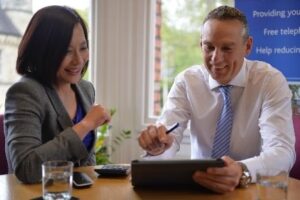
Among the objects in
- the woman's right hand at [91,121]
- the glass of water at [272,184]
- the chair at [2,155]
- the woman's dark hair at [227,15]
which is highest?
the woman's dark hair at [227,15]

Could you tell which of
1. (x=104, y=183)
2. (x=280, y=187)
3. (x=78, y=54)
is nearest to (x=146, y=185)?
(x=104, y=183)

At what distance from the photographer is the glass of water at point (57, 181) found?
1.25 metres

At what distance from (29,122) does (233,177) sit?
767mm

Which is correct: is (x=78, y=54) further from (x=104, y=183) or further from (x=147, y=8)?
(x=147, y=8)

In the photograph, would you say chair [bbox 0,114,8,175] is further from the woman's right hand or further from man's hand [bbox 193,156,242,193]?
man's hand [bbox 193,156,242,193]

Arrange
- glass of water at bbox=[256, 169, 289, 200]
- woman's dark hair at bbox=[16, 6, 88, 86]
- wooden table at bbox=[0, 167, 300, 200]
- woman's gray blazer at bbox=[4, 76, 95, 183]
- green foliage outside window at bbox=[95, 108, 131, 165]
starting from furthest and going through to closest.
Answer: green foliage outside window at bbox=[95, 108, 131, 165], woman's dark hair at bbox=[16, 6, 88, 86], woman's gray blazer at bbox=[4, 76, 95, 183], wooden table at bbox=[0, 167, 300, 200], glass of water at bbox=[256, 169, 289, 200]

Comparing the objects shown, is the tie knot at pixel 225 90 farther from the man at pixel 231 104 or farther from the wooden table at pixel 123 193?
the wooden table at pixel 123 193

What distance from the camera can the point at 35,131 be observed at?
1622 millimetres

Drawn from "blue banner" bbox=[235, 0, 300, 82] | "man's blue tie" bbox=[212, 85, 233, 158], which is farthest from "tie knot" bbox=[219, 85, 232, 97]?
"blue banner" bbox=[235, 0, 300, 82]

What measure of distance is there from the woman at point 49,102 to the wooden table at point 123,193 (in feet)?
0.27

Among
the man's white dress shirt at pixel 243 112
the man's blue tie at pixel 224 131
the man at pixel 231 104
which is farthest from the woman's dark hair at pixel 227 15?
the man's blue tie at pixel 224 131

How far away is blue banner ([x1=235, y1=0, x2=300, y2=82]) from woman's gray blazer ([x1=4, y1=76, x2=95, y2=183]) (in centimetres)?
182

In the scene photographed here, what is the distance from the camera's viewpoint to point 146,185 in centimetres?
144

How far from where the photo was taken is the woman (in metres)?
1.57
